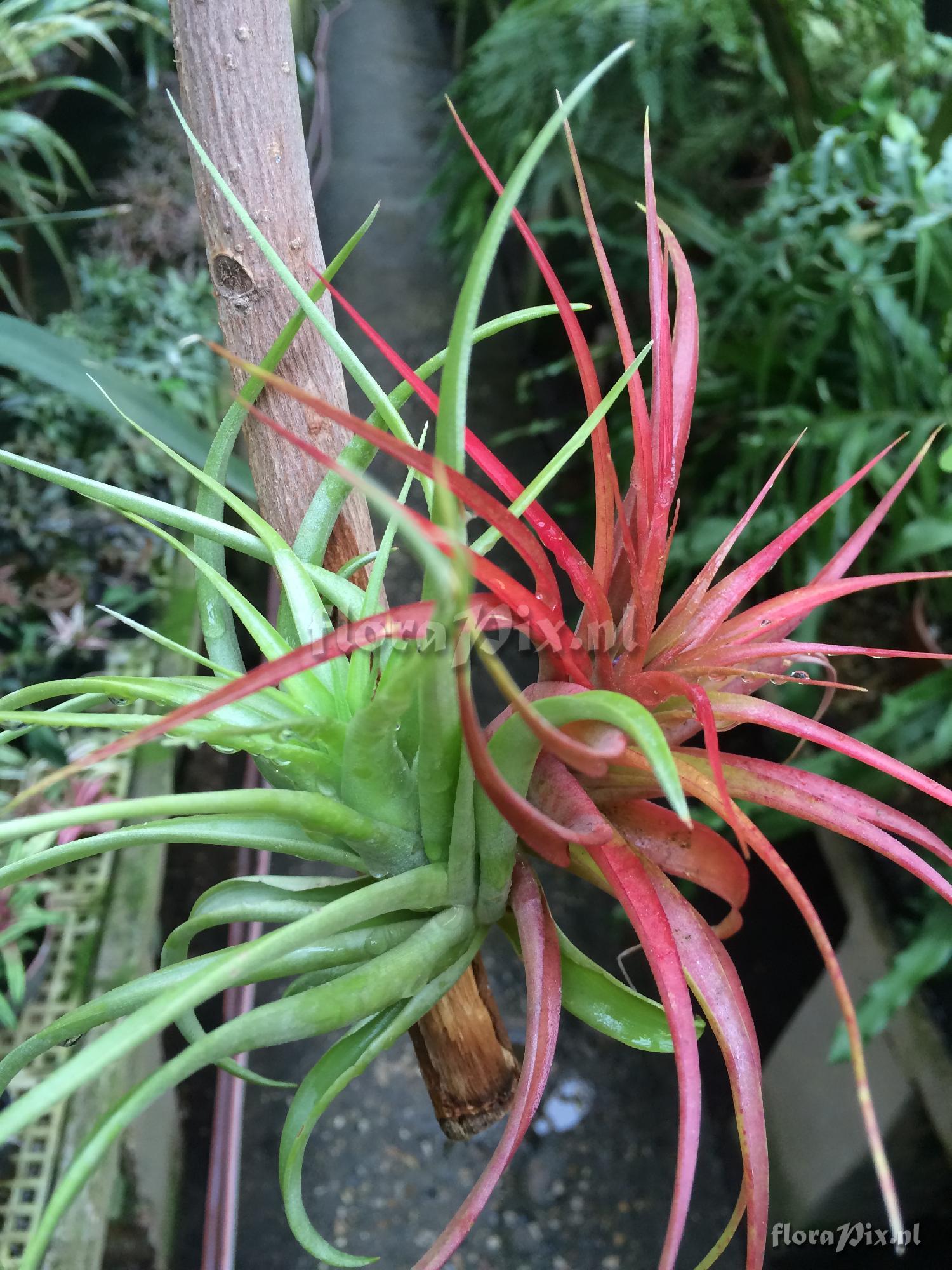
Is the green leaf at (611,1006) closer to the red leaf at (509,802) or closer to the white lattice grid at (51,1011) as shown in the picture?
the red leaf at (509,802)

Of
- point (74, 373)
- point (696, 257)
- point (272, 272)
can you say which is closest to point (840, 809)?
point (272, 272)

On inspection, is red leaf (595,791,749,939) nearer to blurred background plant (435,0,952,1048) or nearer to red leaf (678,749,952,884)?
red leaf (678,749,952,884)

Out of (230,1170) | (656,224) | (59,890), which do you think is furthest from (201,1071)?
(656,224)

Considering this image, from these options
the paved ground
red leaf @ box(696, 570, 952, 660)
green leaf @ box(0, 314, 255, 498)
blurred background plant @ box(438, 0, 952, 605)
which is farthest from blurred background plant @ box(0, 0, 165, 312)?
the paved ground

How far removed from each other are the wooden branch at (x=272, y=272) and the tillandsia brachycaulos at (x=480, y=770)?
31 millimetres

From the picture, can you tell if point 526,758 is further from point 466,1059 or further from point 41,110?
point 41,110

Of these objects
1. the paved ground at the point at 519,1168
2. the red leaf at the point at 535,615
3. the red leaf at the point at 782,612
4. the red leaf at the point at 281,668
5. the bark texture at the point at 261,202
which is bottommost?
the paved ground at the point at 519,1168

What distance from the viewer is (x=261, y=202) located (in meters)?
0.34

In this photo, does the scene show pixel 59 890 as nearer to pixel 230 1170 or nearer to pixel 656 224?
pixel 230 1170

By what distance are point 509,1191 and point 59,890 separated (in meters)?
0.57

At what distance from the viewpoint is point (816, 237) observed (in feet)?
2.92

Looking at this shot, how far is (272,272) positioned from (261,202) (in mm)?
28

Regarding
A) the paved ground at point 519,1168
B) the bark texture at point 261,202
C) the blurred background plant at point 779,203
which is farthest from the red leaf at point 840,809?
the paved ground at point 519,1168

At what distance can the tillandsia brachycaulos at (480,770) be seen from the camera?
25cm
